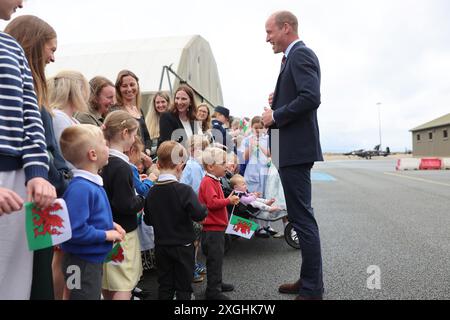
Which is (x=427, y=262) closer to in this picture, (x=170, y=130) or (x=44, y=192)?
(x=170, y=130)

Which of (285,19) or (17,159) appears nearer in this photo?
(17,159)

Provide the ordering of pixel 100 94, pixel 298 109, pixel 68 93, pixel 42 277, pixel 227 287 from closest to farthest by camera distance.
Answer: pixel 42 277 < pixel 68 93 < pixel 298 109 < pixel 227 287 < pixel 100 94

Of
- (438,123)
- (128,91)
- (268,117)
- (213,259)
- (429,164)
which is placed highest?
(438,123)

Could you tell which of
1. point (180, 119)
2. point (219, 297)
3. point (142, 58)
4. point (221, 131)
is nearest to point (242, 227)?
point (219, 297)

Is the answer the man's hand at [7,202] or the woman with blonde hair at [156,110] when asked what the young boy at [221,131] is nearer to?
the woman with blonde hair at [156,110]

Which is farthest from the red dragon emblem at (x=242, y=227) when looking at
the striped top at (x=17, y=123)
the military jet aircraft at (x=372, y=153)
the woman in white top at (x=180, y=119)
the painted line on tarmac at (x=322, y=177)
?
the military jet aircraft at (x=372, y=153)

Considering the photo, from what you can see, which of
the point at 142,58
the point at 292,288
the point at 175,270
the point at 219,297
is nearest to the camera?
the point at 175,270

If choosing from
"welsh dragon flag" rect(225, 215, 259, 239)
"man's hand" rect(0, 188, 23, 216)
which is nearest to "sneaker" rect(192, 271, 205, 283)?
"welsh dragon flag" rect(225, 215, 259, 239)

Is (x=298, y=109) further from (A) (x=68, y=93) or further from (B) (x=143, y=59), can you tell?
(B) (x=143, y=59)

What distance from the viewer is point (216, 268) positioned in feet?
9.62

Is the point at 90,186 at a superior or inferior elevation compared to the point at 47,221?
superior

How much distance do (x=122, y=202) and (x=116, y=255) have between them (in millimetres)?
339

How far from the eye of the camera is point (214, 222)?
3.04 meters

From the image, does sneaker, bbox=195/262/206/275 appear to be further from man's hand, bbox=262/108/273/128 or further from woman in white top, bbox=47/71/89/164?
woman in white top, bbox=47/71/89/164
